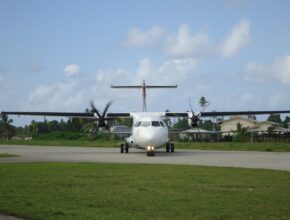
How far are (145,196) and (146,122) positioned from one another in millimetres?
20110

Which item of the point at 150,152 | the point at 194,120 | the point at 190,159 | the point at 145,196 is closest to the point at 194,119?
the point at 194,120

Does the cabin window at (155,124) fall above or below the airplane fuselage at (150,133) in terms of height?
above

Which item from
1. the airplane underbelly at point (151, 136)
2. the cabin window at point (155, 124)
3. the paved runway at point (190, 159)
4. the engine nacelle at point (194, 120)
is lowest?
the paved runway at point (190, 159)

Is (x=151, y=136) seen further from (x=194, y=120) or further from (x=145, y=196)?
(x=145, y=196)

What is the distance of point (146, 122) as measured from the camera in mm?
30938

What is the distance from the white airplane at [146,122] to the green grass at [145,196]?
14267 mm

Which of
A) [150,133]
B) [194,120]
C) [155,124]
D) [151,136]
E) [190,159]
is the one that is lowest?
[190,159]

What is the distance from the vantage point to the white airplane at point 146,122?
3028 cm

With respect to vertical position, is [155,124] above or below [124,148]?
above

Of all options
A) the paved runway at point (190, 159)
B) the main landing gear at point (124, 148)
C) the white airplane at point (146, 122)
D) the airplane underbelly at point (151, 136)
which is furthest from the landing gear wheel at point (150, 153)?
the main landing gear at point (124, 148)

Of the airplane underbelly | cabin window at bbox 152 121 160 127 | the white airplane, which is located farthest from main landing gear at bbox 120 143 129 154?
cabin window at bbox 152 121 160 127

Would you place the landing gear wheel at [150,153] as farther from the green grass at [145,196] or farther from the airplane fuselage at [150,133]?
the green grass at [145,196]

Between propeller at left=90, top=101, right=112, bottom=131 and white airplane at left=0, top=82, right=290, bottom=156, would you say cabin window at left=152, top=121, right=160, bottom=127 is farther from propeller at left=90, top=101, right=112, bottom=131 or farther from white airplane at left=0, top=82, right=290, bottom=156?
propeller at left=90, top=101, right=112, bottom=131

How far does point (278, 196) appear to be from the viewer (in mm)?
10758
